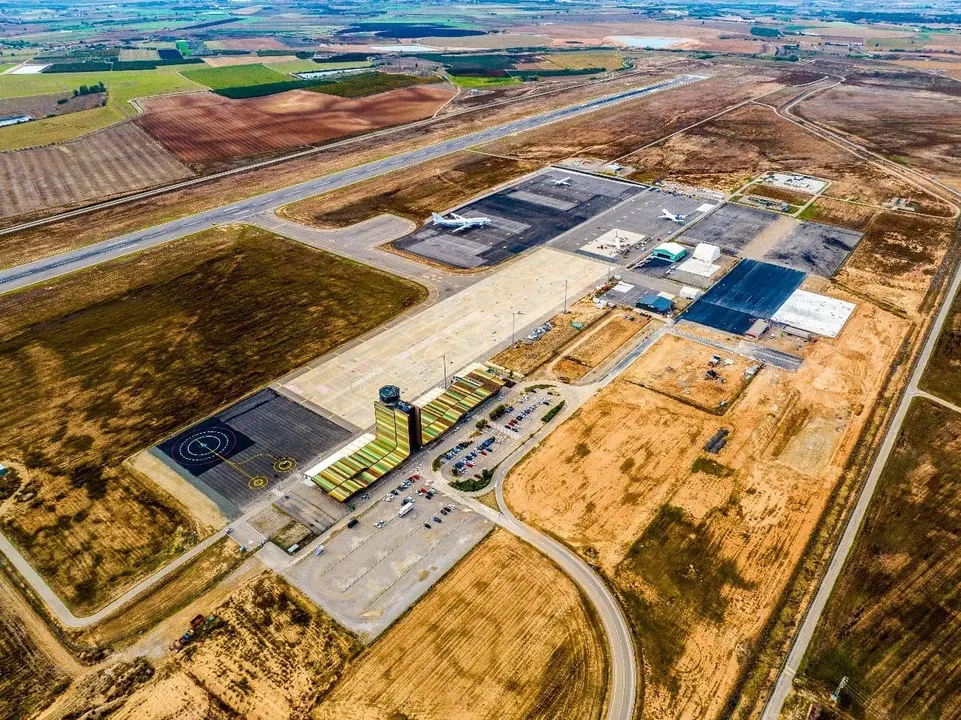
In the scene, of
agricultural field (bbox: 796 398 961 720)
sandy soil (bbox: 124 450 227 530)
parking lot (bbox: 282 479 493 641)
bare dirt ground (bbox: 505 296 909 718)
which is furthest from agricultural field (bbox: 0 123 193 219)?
agricultural field (bbox: 796 398 961 720)

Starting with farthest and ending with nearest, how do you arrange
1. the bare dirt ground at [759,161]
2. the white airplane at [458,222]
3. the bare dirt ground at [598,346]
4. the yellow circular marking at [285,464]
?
1. the bare dirt ground at [759,161]
2. the white airplane at [458,222]
3. the bare dirt ground at [598,346]
4. the yellow circular marking at [285,464]

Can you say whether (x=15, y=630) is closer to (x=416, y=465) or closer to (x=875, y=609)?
(x=416, y=465)

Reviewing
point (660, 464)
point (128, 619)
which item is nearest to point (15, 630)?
point (128, 619)

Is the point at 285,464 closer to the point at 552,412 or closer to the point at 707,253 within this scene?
the point at 552,412

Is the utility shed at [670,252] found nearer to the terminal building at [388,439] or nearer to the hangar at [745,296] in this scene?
the hangar at [745,296]

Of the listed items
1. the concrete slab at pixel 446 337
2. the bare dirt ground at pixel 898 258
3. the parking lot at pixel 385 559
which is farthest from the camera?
the bare dirt ground at pixel 898 258

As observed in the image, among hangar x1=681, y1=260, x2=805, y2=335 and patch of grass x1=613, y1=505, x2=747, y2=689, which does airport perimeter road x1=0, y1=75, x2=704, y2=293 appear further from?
patch of grass x1=613, y1=505, x2=747, y2=689

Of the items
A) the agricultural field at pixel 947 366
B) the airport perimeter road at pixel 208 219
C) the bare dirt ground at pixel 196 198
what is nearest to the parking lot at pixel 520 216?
the airport perimeter road at pixel 208 219
